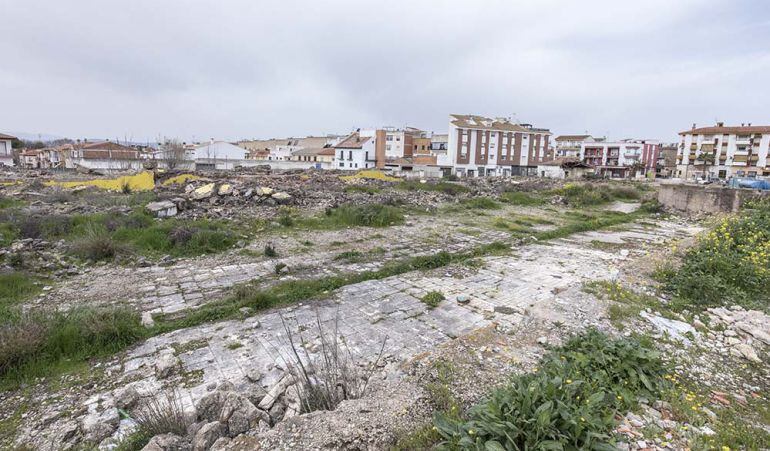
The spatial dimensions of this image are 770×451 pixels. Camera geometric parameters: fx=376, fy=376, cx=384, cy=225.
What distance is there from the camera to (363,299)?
686 cm

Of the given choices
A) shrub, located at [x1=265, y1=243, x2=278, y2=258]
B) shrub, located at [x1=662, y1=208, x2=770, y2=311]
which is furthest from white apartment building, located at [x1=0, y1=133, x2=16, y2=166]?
shrub, located at [x1=662, y1=208, x2=770, y2=311]

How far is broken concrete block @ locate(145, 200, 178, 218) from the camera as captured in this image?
1291 cm

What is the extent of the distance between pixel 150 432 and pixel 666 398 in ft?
15.3

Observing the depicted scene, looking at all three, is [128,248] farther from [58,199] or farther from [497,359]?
[58,199]

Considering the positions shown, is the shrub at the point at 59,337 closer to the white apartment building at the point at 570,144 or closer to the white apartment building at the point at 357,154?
the white apartment building at the point at 357,154

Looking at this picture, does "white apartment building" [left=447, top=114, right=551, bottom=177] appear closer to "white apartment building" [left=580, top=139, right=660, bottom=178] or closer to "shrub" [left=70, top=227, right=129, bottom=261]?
"white apartment building" [left=580, top=139, right=660, bottom=178]

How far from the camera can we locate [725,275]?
6.73 m

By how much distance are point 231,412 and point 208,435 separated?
27 centimetres

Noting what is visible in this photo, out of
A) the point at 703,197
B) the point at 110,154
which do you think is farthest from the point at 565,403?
the point at 110,154

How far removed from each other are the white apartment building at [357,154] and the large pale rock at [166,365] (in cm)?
4968

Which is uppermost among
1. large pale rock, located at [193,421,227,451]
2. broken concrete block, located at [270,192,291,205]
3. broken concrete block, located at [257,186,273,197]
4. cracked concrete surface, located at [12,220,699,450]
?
broken concrete block, located at [257,186,273,197]

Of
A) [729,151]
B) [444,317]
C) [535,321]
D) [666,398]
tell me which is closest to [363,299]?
[444,317]

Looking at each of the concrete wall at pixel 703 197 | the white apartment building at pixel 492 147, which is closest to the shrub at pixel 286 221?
the concrete wall at pixel 703 197

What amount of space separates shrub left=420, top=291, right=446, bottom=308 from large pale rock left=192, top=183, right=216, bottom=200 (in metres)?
13.5
